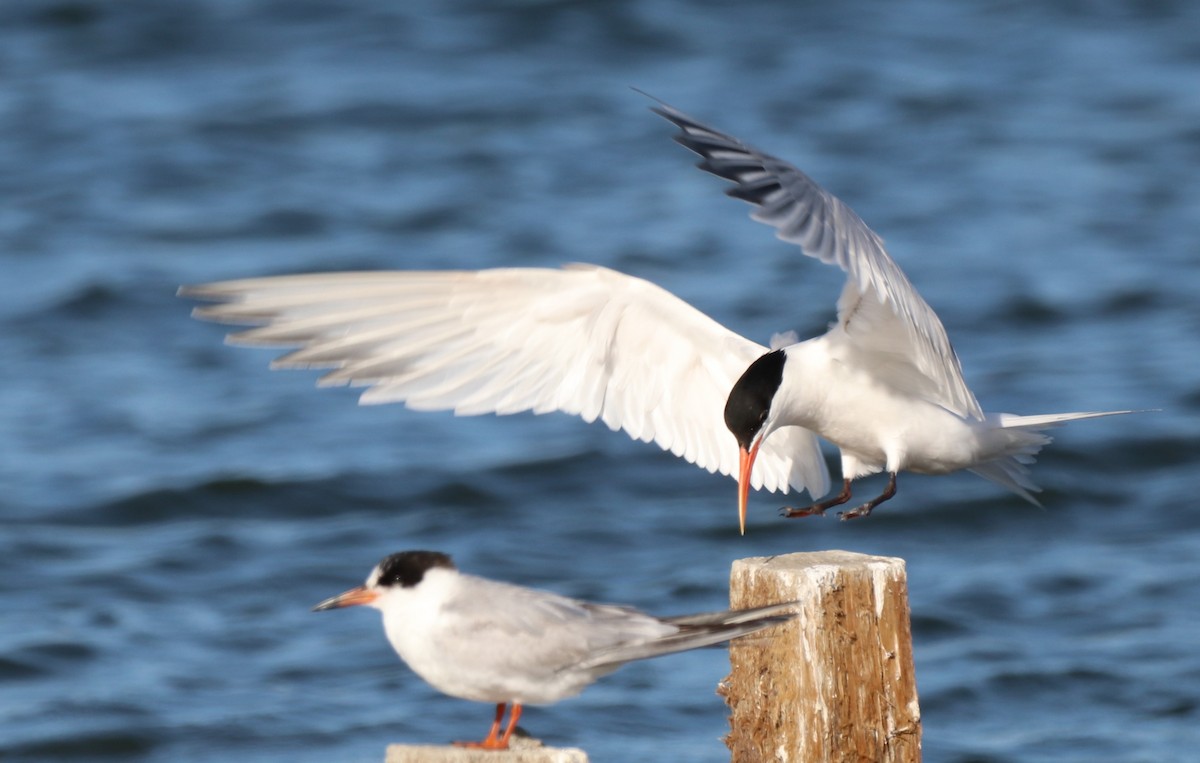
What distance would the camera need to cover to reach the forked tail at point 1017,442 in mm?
6027

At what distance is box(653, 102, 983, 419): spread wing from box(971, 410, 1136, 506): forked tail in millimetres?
118

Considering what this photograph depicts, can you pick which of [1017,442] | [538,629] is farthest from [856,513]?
[538,629]

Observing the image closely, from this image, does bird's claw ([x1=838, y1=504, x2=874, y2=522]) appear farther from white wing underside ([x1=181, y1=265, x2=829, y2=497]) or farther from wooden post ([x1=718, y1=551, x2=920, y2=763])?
wooden post ([x1=718, y1=551, x2=920, y2=763])

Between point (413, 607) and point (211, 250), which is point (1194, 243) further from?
point (413, 607)

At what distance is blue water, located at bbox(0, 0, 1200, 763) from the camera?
32.8ft

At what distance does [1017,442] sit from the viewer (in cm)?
637

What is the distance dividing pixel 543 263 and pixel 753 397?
36.4 ft

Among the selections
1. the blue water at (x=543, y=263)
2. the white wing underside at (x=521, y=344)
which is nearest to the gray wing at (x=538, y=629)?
the white wing underside at (x=521, y=344)

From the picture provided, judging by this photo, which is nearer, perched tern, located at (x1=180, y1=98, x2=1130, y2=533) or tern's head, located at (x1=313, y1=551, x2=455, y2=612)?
tern's head, located at (x1=313, y1=551, x2=455, y2=612)

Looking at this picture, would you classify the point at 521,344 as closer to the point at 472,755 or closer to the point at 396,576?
the point at 396,576

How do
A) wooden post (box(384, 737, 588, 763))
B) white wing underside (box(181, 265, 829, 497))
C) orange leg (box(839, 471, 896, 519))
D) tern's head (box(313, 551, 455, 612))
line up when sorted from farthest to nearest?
1. orange leg (box(839, 471, 896, 519))
2. white wing underside (box(181, 265, 829, 497))
3. tern's head (box(313, 551, 455, 612))
4. wooden post (box(384, 737, 588, 763))

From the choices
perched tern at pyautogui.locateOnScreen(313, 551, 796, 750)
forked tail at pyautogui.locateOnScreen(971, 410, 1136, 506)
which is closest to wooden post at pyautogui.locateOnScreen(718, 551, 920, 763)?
perched tern at pyautogui.locateOnScreen(313, 551, 796, 750)

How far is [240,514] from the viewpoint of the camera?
1291 cm

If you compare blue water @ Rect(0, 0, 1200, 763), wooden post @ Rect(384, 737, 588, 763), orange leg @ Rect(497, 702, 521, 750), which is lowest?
wooden post @ Rect(384, 737, 588, 763)
